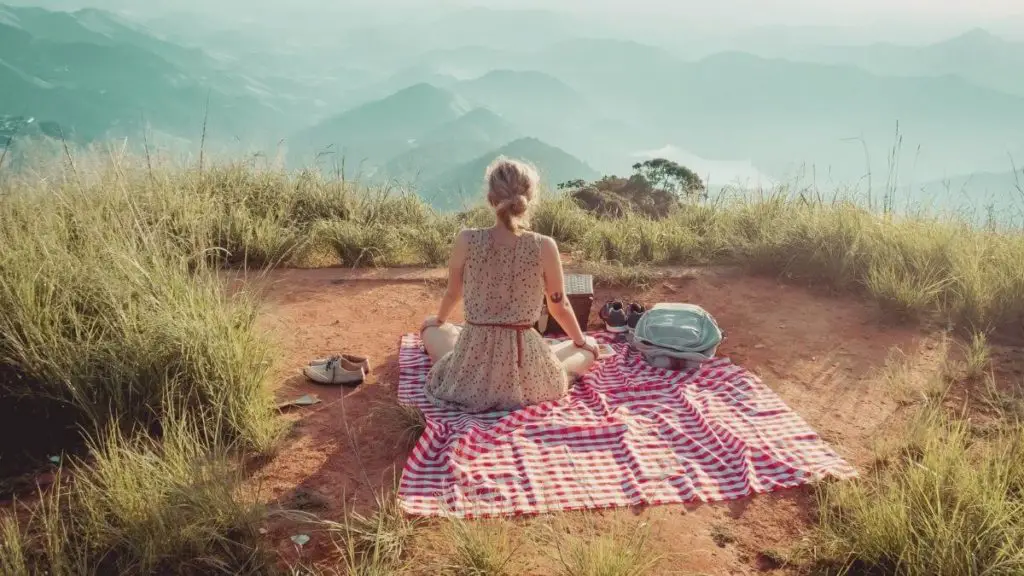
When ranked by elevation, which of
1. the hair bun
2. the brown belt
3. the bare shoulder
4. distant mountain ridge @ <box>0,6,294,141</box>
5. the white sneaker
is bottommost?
the white sneaker

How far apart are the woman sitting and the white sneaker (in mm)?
492

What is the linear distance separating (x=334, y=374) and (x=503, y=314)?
111cm

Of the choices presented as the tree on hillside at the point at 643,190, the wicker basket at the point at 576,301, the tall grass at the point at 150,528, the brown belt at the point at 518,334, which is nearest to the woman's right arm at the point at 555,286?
the brown belt at the point at 518,334

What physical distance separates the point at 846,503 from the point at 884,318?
2.73 meters

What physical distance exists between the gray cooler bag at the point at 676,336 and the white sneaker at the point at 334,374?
1770 millimetres

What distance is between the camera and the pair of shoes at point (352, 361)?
12.9 feet

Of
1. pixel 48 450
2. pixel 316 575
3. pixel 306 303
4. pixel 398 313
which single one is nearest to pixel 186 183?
pixel 306 303

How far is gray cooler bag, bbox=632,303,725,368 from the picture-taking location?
407cm

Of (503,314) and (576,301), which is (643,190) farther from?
(503,314)

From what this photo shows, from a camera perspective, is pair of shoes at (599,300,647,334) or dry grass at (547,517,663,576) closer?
dry grass at (547,517,663,576)

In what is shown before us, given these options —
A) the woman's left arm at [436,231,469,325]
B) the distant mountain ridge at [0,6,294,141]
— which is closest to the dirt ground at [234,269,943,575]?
the woman's left arm at [436,231,469,325]

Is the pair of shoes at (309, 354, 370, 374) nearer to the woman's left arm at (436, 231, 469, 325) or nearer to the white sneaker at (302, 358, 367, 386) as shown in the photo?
the white sneaker at (302, 358, 367, 386)

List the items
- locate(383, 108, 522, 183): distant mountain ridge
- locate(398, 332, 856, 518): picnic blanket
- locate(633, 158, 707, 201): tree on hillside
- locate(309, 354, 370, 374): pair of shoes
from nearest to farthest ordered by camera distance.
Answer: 1. locate(398, 332, 856, 518): picnic blanket
2. locate(309, 354, 370, 374): pair of shoes
3. locate(633, 158, 707, 201): tree on hillside
4. locate(383, 108, 522, 183): distant mountain ridge

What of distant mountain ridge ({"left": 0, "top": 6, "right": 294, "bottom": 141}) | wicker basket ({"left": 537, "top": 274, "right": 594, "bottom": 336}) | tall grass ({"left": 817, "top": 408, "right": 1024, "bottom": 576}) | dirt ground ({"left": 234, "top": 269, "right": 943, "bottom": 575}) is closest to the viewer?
tall grass ({"left": 817, "top": 408, "right": 1024, "bottom": 576})
